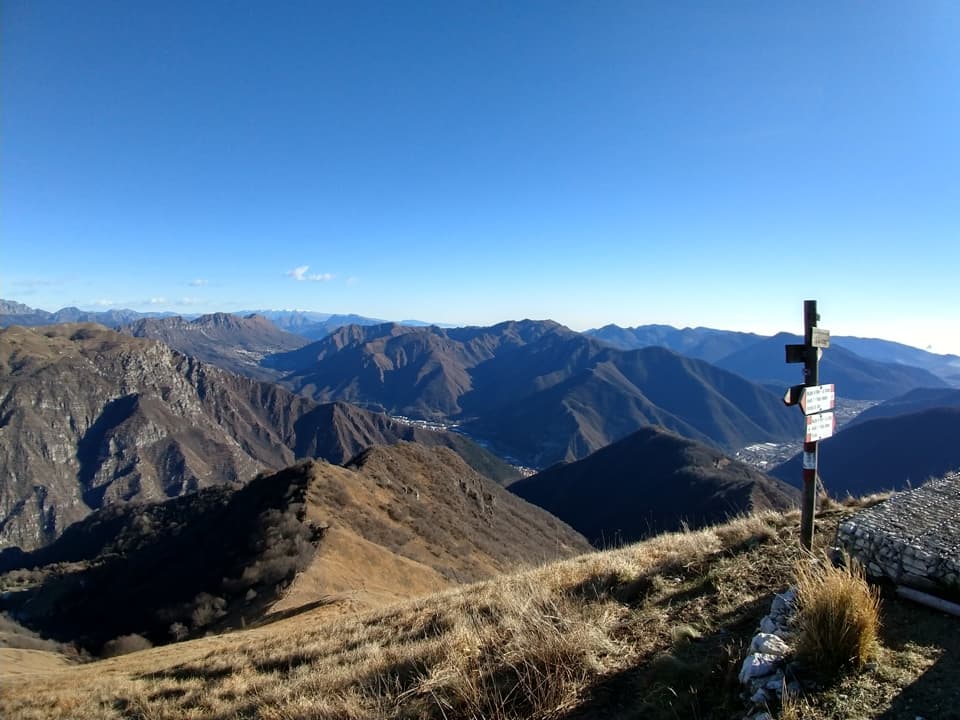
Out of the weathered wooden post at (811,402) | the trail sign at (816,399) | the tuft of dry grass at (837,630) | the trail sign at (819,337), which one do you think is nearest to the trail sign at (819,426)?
the weathered wooden post at (811,402)

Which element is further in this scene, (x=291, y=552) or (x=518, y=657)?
(x=291, y=552)

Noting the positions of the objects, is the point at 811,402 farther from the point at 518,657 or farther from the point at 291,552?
the point at 291,552

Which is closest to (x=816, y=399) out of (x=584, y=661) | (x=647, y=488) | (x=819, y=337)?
(x=819, y=337)

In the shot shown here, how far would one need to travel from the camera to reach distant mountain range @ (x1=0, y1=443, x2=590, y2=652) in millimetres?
37125

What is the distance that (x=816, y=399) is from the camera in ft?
27.5

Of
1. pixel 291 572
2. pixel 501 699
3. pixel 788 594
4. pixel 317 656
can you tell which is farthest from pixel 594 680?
pixel 291 572

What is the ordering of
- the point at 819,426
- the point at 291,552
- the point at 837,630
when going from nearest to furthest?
the point at 837,630 → the point at 819,426 → the point at 291,552

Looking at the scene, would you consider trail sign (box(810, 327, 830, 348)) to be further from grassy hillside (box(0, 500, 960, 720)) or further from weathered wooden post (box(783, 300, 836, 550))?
grassy hillside (box(0, 500, 960, 720))

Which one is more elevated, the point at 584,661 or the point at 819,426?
the point at 819,426

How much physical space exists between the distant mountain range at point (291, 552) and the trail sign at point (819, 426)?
20.9 meters

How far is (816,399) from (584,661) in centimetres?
567

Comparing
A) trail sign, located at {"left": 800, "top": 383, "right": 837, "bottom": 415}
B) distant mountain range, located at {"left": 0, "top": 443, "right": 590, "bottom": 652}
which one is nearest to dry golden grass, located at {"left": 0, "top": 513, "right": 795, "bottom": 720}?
trail sign, located at {"left": 800, "top": 383, "right": 837, "bottom": 415}

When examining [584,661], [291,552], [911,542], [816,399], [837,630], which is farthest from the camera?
[291,552]

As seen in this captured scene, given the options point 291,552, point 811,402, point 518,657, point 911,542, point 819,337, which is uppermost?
point 819,337
